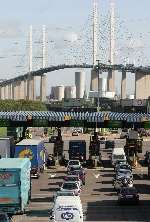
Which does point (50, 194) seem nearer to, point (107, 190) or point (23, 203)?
point (107, 190)

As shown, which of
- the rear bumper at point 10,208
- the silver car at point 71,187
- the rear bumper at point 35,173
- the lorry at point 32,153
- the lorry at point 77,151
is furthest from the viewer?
the lorry at point 77,151

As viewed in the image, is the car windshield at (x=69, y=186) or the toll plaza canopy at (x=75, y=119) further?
the toll plaza canopy at (x=75, y=119)

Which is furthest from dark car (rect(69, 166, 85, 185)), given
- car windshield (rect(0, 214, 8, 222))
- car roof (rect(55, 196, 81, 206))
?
car windshield (rect(0, 214, 8, 222))

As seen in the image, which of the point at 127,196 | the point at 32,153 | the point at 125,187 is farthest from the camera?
the point at 32,153

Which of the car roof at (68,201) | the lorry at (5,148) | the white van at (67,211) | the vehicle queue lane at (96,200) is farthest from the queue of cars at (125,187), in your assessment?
the white van at (67,211)

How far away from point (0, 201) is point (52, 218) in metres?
6.16

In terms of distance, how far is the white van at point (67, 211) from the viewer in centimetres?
2656

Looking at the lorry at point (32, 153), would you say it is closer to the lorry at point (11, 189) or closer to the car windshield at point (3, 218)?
the lorry at point (11, 189)

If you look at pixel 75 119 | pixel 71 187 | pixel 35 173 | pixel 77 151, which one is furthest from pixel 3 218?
pixel 77 151

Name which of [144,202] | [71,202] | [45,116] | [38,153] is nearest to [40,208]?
[144,202]

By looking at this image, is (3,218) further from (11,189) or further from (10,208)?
(10,208)

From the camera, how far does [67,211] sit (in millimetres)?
26828

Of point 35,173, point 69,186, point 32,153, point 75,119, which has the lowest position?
point 35,173

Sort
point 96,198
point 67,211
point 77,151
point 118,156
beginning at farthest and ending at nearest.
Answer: point 77,151, point 118,156, point 96,198, point 67,211
